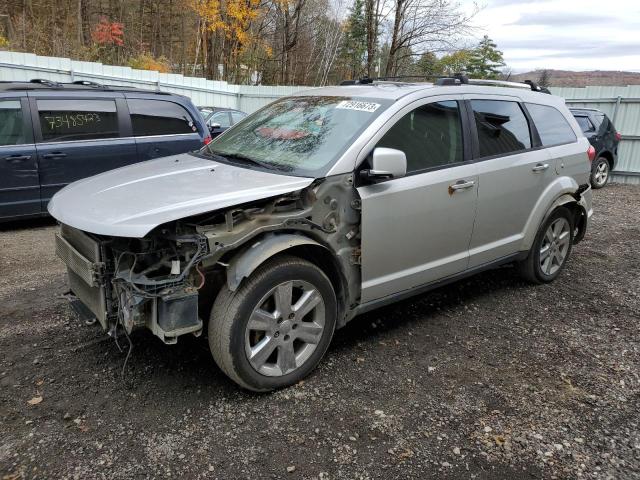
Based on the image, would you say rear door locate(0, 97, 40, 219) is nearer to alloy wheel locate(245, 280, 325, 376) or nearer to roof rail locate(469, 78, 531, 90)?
alloy wheel locate(245, 280, 325, 376)

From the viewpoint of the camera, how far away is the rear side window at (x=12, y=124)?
6.39 metres

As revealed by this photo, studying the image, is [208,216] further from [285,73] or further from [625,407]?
[285,73]

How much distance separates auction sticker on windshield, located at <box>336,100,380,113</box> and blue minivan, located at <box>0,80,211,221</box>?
4.37 m

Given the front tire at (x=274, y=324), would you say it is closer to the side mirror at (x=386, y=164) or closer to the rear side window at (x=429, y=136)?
the side mirror at (x=386, y=164)

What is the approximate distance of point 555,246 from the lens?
16.7ft

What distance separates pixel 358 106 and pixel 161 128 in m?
4.65

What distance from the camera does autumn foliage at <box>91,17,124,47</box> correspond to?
22.5m

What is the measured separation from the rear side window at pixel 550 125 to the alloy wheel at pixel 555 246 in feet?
2.54

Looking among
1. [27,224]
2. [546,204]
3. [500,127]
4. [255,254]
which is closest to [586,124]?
[546,204]

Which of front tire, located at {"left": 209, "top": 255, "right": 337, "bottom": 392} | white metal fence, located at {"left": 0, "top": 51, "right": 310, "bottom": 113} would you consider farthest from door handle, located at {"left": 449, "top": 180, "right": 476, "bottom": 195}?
white metal fence, located at {"left": 0, "top": 51, "right": 310, "bottom": 113}

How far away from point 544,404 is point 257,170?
232 centimetres

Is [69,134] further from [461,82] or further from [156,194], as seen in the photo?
[461,82]

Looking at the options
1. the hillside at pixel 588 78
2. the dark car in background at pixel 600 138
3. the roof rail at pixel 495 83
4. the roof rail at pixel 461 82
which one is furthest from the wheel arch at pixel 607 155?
the roof rail at pixel 495 83

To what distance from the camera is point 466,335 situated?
4.02 meters
